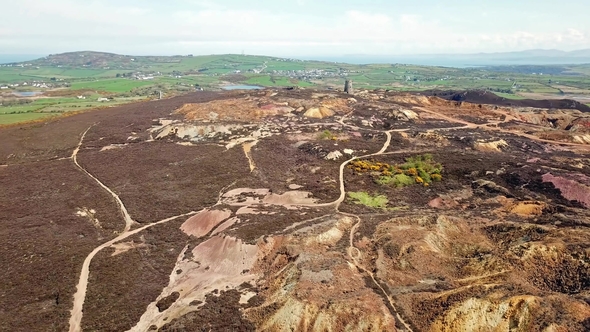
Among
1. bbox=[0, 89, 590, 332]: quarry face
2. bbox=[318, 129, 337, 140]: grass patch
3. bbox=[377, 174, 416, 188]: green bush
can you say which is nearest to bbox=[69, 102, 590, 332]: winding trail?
bbox=[0, 89, 590, 332]: quarry face

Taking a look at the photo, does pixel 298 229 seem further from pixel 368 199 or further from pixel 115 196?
pixel 115 196

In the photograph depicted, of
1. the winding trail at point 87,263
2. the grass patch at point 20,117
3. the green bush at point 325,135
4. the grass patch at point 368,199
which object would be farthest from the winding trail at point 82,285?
the grass patch at point 20,117

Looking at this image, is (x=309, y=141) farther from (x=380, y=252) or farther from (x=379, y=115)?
(x=380, y=252)

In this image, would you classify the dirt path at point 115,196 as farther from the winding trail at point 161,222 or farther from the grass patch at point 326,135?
the grass patch at point 326,135

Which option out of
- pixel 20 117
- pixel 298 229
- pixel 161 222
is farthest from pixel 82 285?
pixel 20 117

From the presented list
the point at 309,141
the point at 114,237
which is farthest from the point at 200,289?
the point at 309,141
